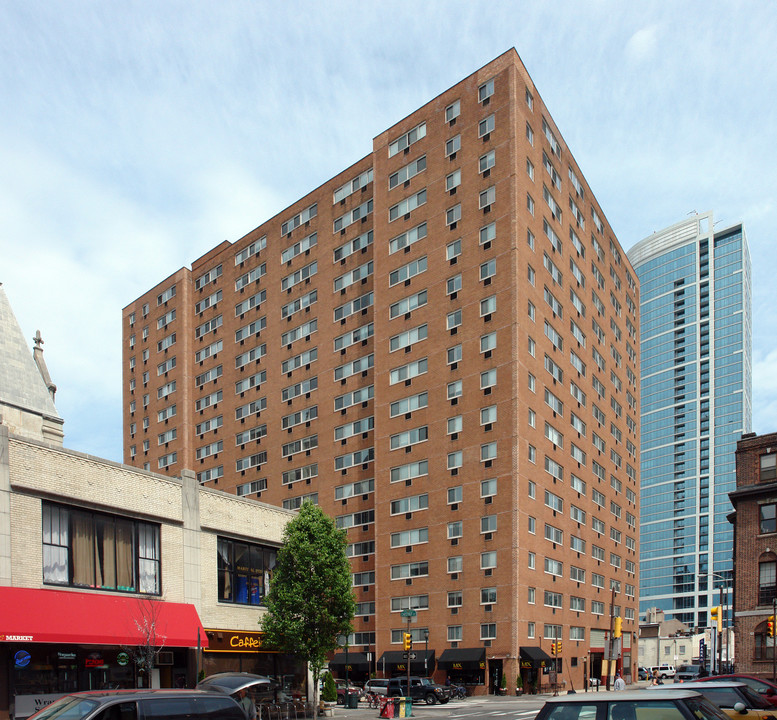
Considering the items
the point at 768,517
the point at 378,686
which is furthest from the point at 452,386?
the point at 768,517

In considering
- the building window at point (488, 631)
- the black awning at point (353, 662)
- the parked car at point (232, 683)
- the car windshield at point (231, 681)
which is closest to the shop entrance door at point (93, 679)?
the parked car at point (232, 683)

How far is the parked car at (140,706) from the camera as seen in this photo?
1338 cm

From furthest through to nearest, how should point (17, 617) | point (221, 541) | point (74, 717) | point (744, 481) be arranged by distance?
point (744, 481), point (221, 541), point (17, 617), point (74, 717)

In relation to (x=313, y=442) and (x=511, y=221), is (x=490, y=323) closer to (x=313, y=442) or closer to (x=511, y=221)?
(x=511, y=221)

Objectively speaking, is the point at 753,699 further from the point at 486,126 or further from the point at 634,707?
the point at 486,126

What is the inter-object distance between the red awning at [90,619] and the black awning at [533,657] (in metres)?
32.3

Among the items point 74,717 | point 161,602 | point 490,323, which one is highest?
point 490,323

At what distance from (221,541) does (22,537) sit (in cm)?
1090

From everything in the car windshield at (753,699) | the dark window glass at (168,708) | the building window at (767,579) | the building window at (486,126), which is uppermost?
the building window at (486,126)

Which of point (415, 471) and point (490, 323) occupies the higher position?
point (490, 323)

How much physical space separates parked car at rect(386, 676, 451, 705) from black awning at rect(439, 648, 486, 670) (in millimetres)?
6060

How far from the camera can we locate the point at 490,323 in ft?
214

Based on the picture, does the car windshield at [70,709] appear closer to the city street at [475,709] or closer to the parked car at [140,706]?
the parked car at [140,706]

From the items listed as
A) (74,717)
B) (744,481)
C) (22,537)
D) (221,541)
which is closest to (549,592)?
(744,481)
